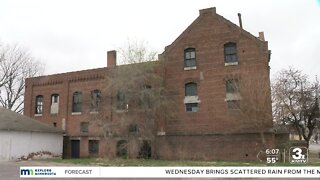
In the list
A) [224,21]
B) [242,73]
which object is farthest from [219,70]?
[224,21]

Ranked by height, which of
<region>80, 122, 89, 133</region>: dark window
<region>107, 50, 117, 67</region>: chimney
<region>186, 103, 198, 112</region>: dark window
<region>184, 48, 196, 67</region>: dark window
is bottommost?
<region>80, 122, 89, 133</region>: dark window

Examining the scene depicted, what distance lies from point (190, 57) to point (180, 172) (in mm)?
18384

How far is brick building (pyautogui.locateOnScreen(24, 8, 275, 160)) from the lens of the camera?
2998 centimetres

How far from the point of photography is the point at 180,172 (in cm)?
1728

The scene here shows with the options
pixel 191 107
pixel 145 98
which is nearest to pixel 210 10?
pixel 191 107

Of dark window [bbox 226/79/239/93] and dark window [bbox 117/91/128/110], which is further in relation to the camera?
dark window [bbox 117/91/128/110]

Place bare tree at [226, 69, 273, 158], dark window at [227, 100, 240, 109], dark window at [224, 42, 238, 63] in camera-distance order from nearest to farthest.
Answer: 1. bare tree at [226, 69, 273, 158]
2. dark window at [227, 100, 240, 109]
3. dark window at [224, 42, 238, 63]

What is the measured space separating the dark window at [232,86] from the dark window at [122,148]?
10280 millimetres

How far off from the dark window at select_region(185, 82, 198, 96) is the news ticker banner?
48.4ft

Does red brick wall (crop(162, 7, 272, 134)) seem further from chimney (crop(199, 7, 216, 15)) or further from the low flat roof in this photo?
the low flat roof

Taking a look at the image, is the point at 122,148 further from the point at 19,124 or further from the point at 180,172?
the point at 180,172

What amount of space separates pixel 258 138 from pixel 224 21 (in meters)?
10.9

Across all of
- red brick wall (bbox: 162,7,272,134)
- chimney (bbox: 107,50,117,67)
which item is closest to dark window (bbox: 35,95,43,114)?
chimney (bbox: 107,50,117,67)
